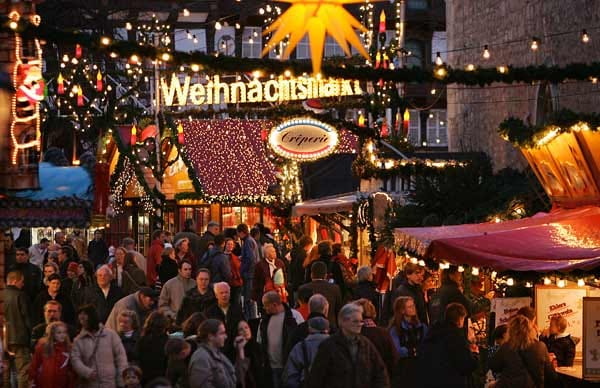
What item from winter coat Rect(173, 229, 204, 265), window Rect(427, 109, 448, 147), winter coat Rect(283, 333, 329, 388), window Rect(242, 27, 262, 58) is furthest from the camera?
window Rect(427, 109, 448, 147)

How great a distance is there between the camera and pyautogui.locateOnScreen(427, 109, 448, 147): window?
56406 millimetres

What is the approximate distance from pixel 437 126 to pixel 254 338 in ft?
143

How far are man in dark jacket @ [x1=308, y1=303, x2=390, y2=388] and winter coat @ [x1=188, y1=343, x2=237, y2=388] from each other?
2.30 feet

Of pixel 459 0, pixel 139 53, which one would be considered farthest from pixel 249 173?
pixel 139 53

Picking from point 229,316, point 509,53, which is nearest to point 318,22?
point 229,316

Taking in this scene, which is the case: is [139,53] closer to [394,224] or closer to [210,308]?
[210,308]

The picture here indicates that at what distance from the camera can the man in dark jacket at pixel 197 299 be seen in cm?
1525

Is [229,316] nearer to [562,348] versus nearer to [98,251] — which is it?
[562,348]

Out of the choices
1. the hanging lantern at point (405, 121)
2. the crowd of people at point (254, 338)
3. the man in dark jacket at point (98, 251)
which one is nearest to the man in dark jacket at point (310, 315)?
the crowd of people at point (254, 338)

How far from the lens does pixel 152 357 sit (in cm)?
1255

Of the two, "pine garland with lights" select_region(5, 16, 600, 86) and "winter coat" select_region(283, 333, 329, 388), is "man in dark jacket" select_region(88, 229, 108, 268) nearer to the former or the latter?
"winter coat" select_region(283, 333, 329, 388)

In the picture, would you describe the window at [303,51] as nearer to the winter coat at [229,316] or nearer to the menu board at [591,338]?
the winter coat at [229,316]

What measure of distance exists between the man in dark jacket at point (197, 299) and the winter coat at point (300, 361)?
2.91 m

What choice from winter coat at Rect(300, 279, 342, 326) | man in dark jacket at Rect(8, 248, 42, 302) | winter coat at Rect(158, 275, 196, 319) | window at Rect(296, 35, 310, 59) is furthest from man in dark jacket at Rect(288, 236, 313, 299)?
window at Rect(296, 35, 310, 59)
